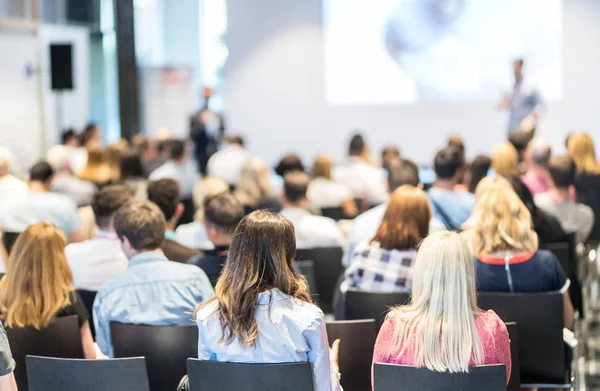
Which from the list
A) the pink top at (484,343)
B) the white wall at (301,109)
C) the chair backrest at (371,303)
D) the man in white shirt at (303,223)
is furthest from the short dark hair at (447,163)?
the white wall at (301,109)

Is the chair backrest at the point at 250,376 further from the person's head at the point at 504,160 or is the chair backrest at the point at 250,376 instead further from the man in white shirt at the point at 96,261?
the person's head at the point at 504,160

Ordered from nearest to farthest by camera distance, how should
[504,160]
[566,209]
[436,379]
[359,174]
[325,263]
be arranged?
[436,379], [325,263], [566,209], [504,160], [359,174]

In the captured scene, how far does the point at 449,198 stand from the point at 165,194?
187cm

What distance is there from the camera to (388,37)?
37.1 feet

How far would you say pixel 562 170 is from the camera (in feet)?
17.7

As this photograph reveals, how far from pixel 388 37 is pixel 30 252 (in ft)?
27.9

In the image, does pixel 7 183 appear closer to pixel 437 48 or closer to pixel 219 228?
pixel 219 228

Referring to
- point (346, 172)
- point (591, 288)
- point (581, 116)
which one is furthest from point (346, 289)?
point (581, 116)

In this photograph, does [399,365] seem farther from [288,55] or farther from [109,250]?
[288,55]

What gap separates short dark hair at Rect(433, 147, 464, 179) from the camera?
17.9 feet

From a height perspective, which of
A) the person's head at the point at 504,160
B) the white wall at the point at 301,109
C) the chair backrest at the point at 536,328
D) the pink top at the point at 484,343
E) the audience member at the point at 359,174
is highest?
the white wall at the point at 301,109

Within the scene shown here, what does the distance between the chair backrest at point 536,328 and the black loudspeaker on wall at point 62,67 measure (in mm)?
9272

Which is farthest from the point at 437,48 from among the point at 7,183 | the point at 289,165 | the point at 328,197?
the point at 7,183

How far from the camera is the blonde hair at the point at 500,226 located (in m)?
3.80
